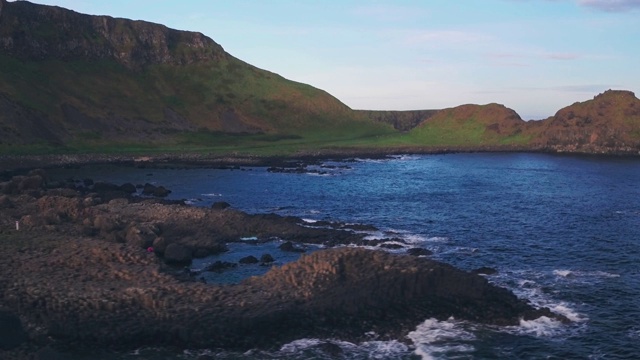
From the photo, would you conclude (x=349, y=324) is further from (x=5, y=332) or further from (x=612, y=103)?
(x=612, y=103)

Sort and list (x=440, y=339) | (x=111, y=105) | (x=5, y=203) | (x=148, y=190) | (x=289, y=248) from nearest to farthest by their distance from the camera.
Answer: (x=440, y=339) < (x=289, y=248) < (x=5, y=203) < (x=148, y=190) < (x=111, y=105)

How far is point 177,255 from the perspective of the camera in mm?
48500

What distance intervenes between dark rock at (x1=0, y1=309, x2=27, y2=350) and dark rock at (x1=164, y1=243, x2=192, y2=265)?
53.0 ft

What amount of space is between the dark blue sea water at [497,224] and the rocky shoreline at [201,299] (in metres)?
1.35

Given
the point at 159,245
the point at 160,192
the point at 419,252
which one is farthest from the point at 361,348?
the point at 160,192

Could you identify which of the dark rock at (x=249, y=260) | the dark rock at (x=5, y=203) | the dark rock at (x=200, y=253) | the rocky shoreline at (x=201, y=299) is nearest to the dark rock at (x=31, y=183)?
the dark rock at (x=5, y=203)

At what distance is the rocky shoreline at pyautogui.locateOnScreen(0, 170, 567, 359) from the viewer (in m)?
32.7

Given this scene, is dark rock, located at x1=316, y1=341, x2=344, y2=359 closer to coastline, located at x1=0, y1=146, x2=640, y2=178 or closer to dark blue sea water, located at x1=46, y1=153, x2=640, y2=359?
dark blue sea water, located at x1=46, y1=153, x2=640, y2=359

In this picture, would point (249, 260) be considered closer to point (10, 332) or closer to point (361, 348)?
point (361, 348)

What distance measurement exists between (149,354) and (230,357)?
Result: 4.29m

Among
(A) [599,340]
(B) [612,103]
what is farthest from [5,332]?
(B) [612,103]

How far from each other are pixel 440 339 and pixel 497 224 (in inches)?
1400

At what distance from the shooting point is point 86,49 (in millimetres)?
193125

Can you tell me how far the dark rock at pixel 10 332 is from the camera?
3100cm
